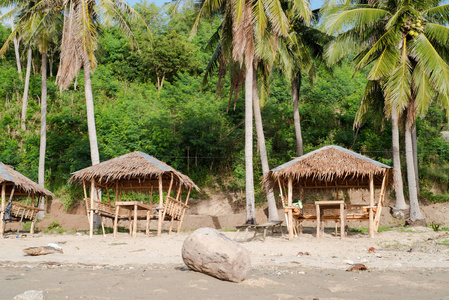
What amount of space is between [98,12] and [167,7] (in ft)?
8.10

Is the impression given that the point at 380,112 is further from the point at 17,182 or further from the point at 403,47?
the point at 17,182

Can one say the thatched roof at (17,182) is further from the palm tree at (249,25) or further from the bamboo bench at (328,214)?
the bamboo bench at (328,214)

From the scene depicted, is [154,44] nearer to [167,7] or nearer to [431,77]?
[167,7]

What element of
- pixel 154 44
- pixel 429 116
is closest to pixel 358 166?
pixel 429 116

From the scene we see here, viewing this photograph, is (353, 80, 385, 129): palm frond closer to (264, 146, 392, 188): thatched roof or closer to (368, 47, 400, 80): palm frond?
(368, 47, 400, 80): palm frond

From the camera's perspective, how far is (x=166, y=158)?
76.3 ft

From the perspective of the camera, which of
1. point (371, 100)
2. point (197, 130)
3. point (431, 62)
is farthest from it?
point (197, 130)

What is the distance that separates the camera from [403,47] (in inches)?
642

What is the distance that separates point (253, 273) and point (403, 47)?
38.5 ft

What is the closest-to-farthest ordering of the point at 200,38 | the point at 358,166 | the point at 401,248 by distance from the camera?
the point at 401,248 → the point at 358,166 → the point at 200,38

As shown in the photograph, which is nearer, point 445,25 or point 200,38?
point 445,25

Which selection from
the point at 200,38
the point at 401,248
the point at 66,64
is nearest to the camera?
the point at 401,248

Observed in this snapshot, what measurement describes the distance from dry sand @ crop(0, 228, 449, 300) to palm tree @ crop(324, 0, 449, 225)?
5437 mm

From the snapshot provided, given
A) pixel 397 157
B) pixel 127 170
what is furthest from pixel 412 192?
pixel 127 170
